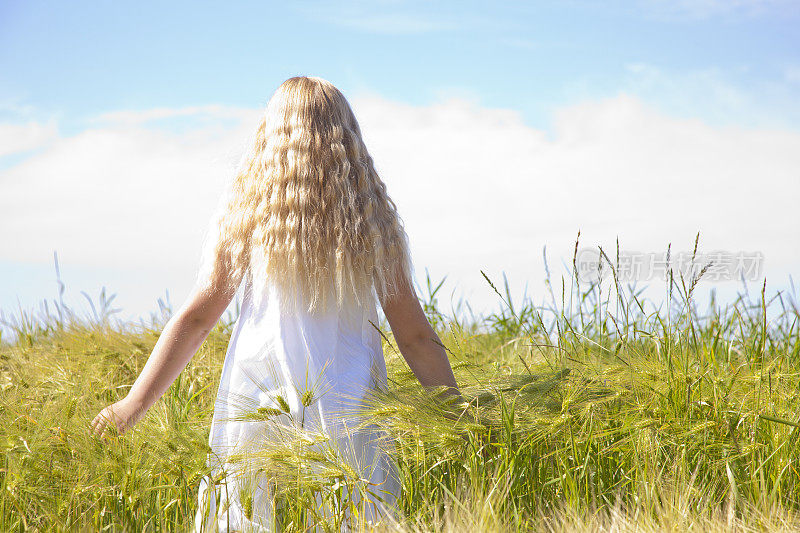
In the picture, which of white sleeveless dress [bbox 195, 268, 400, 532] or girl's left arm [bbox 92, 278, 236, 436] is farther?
girl's left arm [bbox 92, 278, 236, 436]

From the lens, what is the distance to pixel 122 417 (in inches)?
72.2

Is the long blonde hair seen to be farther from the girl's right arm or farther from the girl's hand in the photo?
the girl's hand

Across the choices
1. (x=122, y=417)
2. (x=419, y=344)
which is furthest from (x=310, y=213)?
(x=122, y=417)

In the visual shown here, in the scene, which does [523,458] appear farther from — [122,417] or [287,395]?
[122,417]

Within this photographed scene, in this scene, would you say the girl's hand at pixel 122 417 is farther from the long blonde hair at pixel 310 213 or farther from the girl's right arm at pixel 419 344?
the girl's right arm at pixel 419 344

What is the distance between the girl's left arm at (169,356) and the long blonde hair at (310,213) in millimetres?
64

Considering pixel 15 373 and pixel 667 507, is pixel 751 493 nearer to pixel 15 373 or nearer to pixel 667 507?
pixel 667 507

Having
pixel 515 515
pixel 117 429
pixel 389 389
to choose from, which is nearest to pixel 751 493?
pixel 515 515

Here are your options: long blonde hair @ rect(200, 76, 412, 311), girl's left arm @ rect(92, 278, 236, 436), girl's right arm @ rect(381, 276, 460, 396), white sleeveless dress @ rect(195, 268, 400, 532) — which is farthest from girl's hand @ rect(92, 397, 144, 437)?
girl's right arm @ rect(381, 276, 460, 396)

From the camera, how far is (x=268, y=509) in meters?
1.77

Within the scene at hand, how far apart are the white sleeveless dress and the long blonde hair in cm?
7

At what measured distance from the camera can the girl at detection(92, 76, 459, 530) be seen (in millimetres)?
1754

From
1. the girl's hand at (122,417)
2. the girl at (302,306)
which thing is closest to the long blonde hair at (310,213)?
the girl at (302,306)

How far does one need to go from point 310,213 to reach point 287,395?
0.48 m
